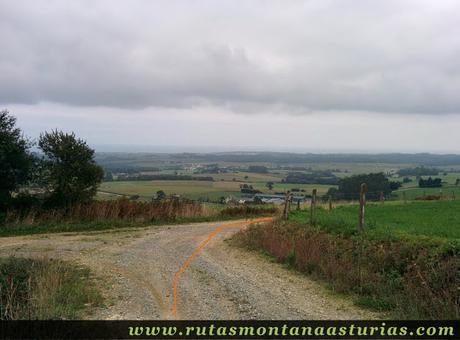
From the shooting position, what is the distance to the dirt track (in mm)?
7669

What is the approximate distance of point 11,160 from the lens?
20547 millimetres

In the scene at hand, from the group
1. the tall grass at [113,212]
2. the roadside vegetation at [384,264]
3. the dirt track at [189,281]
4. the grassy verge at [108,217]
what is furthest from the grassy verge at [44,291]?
the tall grass at [113,212]

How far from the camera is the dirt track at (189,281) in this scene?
7.67m

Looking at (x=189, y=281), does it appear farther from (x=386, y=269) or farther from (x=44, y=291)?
(x=386, y=269)

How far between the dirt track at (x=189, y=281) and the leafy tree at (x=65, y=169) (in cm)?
574

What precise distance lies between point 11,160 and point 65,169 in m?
2.83

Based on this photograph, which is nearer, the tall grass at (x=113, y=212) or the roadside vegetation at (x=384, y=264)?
the roadside vegetation at (x=384, y=264)

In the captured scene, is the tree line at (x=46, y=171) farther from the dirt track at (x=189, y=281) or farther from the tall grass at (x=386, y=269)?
the tall grass at (x=386, y=269)

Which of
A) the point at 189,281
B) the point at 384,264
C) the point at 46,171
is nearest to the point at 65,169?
the point at 46,171

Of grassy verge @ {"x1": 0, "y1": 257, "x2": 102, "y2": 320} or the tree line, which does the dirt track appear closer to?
grassy verge @ {"x1": 0, "y1": 257, "x2": 102, "y2": 320}

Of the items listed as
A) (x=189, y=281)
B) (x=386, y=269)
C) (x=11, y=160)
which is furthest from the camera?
(x=11, y=160)

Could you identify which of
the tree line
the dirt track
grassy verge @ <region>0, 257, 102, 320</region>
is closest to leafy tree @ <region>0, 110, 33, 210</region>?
the tree line

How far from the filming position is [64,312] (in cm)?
715

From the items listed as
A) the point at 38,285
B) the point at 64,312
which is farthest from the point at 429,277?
Answer: the point at 38,285
